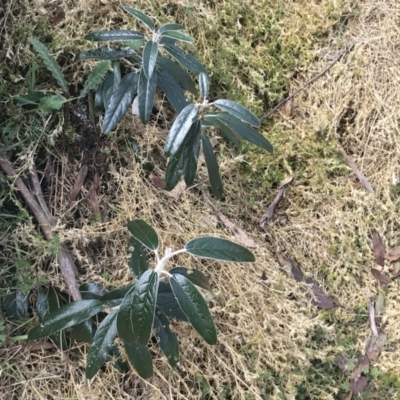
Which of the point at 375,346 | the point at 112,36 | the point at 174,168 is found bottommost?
the point at 375,346

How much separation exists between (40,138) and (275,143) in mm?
841

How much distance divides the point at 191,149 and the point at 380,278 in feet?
2.87

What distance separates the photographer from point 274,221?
168cm

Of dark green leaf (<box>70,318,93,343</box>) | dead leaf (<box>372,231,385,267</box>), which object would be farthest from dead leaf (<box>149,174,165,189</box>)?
dead leaf (<box>372,231,385,267</box>)

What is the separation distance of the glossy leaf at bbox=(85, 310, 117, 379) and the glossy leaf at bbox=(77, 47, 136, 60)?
30.7 inches

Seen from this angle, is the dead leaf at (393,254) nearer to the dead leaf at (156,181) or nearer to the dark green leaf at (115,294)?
the dead leaf at (156,181)

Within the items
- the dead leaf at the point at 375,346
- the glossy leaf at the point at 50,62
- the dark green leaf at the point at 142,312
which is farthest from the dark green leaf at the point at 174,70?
the dead leaf at the point at 375,346

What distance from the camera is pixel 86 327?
1.26m

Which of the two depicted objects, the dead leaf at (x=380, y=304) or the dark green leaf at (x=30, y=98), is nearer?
the dark green leaf at (x=30, y=98)

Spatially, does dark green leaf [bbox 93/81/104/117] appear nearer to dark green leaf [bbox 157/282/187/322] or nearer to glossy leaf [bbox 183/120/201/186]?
glossy leaf [bbox 183/120/201/186]

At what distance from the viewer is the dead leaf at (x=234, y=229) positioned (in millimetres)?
1597

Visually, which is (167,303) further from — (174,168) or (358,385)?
(358,385)

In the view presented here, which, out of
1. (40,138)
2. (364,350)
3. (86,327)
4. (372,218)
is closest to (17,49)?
(40,138)

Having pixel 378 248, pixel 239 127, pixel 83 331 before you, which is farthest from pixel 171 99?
pixel 378 248
